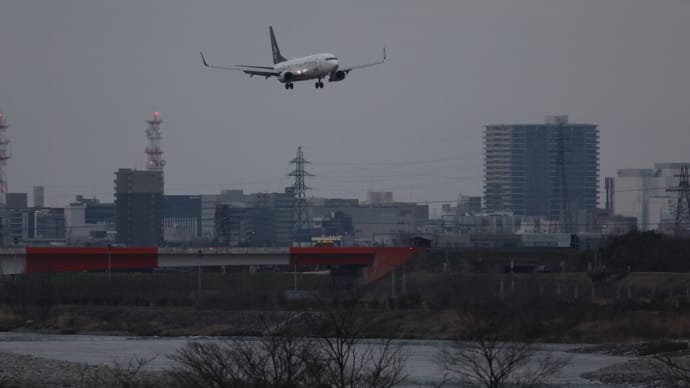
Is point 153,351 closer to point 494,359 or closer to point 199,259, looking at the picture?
point 494,359

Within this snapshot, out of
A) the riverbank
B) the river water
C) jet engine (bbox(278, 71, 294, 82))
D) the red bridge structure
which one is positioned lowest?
the river water

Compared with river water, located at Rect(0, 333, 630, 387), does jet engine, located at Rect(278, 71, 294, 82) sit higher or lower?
higher

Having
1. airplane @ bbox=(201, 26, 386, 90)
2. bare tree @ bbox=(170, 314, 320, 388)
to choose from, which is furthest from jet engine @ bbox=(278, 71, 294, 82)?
bare tree @ bbox=(170, 314, 320, 388)

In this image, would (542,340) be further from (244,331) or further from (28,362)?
(28,362)

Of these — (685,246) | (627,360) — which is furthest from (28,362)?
(685,246)

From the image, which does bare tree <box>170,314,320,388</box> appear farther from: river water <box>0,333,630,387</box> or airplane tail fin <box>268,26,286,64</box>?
airplane tail fin <box>268,26,286,64</box>

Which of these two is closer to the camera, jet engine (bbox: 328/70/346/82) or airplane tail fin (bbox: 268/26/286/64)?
jet engine (bbox: 328/70/346/82)
